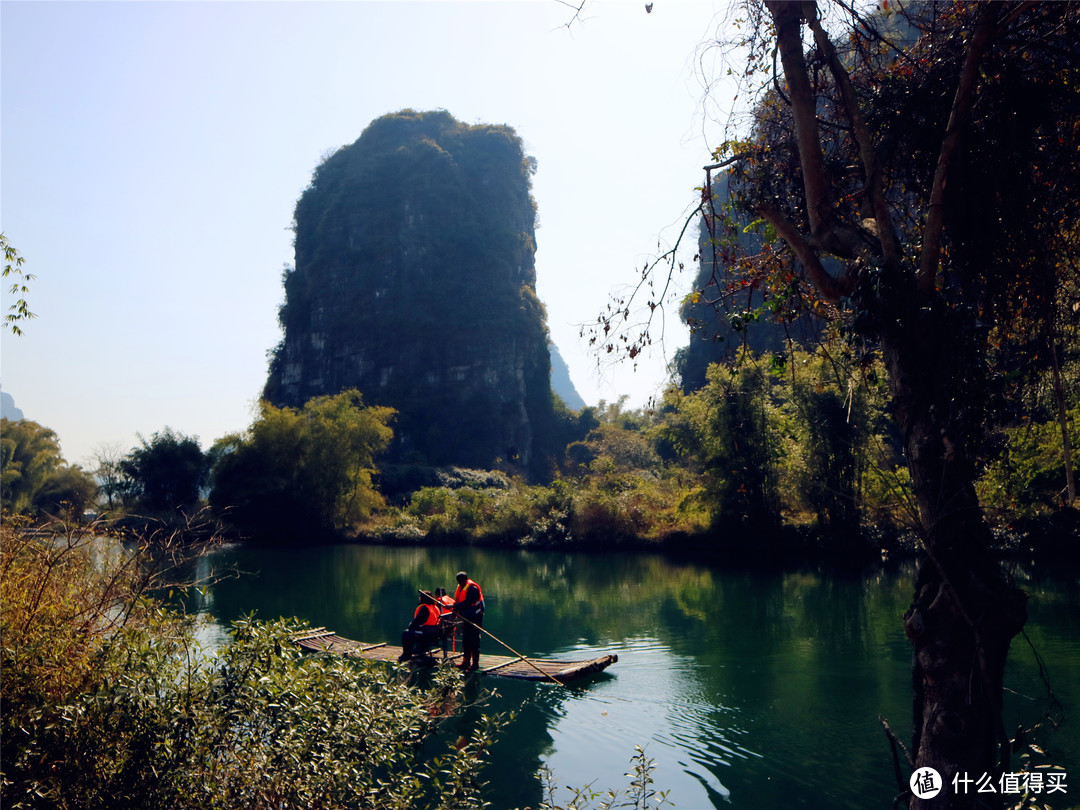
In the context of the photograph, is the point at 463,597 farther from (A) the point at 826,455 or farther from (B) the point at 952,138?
(A) the point at 826,455

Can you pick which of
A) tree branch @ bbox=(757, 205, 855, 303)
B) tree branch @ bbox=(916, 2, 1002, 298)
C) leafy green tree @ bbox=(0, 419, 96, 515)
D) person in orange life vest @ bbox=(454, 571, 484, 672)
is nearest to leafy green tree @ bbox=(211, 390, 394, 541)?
leafy green tree @ bbox=(0, 419, 96, 515)

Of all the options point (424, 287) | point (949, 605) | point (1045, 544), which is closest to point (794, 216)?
point (949, 605)

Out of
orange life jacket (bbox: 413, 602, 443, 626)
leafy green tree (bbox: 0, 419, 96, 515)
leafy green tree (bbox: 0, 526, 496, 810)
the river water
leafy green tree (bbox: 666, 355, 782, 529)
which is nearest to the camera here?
leafy green tree (bbox: 0, 526, 496, 810)

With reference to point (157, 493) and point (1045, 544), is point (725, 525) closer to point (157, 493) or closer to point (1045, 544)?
point (1045, 544)

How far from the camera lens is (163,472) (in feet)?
127

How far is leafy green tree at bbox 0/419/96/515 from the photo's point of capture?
132 feet

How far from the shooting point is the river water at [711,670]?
7.57 metres

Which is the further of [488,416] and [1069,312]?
[488,416]

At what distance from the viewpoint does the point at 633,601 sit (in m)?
18.2

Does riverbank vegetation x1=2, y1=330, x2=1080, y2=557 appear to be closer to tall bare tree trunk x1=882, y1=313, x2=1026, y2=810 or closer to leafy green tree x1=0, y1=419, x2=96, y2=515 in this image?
leafy green tree x1=0, y1=419, x2=96, y2=515

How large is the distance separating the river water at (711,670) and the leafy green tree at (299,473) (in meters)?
12.5

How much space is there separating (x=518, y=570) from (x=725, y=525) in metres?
7.35

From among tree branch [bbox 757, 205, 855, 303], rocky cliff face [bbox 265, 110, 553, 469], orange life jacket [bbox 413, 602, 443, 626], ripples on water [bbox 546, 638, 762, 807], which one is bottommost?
ripples on water [bbox 546, 638, 762, 807]

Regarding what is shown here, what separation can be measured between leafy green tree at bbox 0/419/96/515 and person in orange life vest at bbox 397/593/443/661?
118 ft
